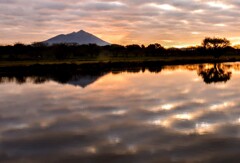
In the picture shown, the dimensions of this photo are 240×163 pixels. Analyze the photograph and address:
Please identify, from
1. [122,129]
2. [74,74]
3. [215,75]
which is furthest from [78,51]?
[122,129]

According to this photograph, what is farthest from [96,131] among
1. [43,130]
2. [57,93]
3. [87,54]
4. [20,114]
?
[87,54]

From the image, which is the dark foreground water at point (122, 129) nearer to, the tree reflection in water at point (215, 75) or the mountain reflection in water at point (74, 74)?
the tree reflection in water at point (215, 75)

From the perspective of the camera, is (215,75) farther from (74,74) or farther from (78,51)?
(78,51)

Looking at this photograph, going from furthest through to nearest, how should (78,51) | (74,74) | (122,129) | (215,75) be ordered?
(78,51), (74,74), (215,75), (122,129)

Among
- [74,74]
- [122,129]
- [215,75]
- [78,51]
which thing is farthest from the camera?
[78,51]

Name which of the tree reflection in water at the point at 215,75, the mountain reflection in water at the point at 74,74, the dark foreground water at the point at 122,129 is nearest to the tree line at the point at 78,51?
the mountain reflection in water at the point at 74,74

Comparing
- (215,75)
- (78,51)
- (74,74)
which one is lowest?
(74,74)

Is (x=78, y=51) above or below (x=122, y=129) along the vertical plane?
above

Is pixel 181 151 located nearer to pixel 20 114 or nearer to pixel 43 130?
pixel 43 130

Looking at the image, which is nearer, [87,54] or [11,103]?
[11,103]

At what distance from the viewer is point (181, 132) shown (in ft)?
54.0

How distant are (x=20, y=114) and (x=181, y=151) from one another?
12524 mm

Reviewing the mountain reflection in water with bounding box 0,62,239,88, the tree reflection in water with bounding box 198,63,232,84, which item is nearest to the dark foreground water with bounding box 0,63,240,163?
the tree reflection in water with bounding box 198,63,232,84

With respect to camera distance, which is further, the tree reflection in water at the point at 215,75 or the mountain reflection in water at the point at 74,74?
the mountain reflection in water at the point at 74,74
